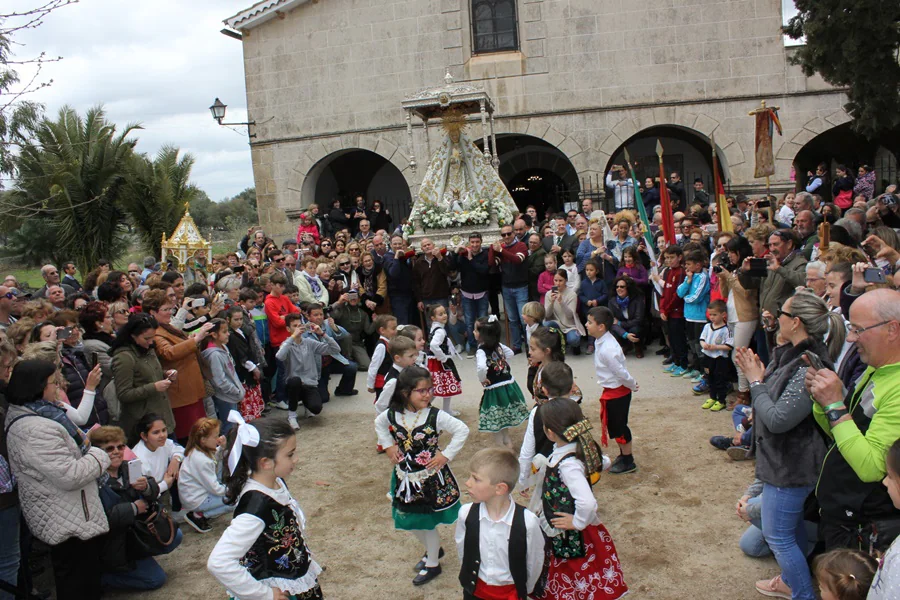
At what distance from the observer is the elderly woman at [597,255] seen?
996cm

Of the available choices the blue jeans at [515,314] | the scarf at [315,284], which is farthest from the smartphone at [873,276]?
the scarf at [315,284]

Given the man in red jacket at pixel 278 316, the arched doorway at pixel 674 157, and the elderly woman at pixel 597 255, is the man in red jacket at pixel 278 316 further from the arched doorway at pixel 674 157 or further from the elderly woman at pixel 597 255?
the arched doorway at pixel 674 157

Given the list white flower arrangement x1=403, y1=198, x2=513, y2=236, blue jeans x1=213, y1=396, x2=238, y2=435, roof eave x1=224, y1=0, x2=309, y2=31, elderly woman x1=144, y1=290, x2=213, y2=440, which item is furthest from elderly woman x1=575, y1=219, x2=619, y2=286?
roof eave x1=224, y1=0, x2=309, y2=31

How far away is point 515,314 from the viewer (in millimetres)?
10547

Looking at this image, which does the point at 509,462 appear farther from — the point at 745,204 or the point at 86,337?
the point at 745,204

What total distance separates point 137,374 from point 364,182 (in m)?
15.9

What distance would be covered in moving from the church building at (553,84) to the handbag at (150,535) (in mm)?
11401

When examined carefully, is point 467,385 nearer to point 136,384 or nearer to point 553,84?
point 136,384

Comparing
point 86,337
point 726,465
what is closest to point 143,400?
point 86,337

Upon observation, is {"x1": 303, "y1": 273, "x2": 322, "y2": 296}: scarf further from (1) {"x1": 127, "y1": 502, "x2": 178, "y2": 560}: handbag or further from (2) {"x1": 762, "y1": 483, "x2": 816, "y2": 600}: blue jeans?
(2) {"x1": 762, "y1": 483, "x2": 816, "y2": 600}: blue jeans

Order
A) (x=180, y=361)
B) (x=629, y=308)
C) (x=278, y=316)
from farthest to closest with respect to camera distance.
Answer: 1. (x=629, y=308)
2. (x=278, y=316)
3. (x=180, y=361)

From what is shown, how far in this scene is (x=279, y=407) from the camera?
871 cm

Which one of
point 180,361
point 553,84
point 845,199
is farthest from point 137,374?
point 553,84

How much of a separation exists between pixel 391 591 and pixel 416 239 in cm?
795
